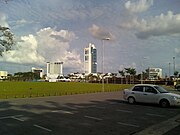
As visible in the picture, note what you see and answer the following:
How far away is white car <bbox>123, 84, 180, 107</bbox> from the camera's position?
2028cm

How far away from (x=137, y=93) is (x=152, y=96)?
1.30m

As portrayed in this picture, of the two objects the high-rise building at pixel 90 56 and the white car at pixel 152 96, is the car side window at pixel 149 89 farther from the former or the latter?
the high-rise building at pixel 90 56

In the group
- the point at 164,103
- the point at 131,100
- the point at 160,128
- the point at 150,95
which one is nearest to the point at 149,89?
the point at 150,95

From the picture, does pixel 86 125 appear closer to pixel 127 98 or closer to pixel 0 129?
pixel 0 129

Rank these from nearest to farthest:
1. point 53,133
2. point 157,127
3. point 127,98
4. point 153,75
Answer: point 53,133 < point 157,127 < point 127,98 < point 153,75

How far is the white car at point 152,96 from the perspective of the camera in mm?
20281

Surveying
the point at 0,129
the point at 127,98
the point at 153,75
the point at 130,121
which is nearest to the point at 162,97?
the point at 127,98

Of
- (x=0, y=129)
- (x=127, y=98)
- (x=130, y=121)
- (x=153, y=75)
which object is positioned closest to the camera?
(x=0, y=129)

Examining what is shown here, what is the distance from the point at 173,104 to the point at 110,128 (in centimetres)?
1006

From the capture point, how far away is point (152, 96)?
20984 mm

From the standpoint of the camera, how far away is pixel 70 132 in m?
10.5

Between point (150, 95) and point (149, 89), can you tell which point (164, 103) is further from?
point (149, 89)

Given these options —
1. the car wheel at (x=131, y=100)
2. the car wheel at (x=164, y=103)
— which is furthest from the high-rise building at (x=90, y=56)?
the car wheel at (x=164, y=103)

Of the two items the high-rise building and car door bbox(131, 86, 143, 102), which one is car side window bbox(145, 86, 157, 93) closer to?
car door bbox(131, 86, 143, 102)
